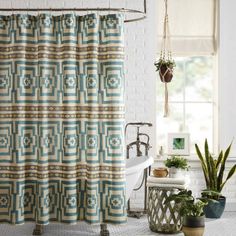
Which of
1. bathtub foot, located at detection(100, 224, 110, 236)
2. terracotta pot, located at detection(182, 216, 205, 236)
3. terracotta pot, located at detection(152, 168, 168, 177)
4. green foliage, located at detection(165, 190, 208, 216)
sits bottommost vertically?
bathtub foot, located at detection(100, 224, 110, 236)

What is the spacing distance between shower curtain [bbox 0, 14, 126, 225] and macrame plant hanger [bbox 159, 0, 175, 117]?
77.1 inches

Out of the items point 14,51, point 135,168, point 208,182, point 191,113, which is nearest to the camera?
point 14,51

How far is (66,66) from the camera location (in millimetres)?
4480

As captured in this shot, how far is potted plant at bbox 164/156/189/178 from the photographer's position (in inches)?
241

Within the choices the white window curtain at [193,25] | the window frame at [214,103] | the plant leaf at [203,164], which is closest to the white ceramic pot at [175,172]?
the plant leaf at [203,164]

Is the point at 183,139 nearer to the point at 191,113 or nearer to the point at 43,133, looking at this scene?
the point at 191,113

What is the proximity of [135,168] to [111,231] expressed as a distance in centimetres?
71

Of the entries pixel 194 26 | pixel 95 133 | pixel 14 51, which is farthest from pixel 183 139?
pixel 14 51

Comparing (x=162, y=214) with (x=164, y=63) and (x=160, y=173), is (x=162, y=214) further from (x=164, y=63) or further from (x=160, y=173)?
(x=164, y=63)

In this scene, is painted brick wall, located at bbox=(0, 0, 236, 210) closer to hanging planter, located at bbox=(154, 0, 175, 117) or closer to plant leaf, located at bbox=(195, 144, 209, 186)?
hanging planter, located at bbox=(154, 0, 175, 117)

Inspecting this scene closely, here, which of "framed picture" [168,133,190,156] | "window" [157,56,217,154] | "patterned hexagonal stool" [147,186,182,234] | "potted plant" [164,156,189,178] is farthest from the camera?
"window" [157,56,217,154]

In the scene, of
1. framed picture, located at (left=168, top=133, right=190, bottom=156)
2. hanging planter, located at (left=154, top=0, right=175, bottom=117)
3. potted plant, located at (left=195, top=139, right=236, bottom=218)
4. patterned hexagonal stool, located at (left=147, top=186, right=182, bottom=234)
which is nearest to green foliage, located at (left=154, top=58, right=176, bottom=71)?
hanging planter, located at (left=154, top=0, right=175, bottom=117)

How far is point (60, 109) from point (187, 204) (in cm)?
149

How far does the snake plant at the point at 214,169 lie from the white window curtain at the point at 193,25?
1233 millimetres
